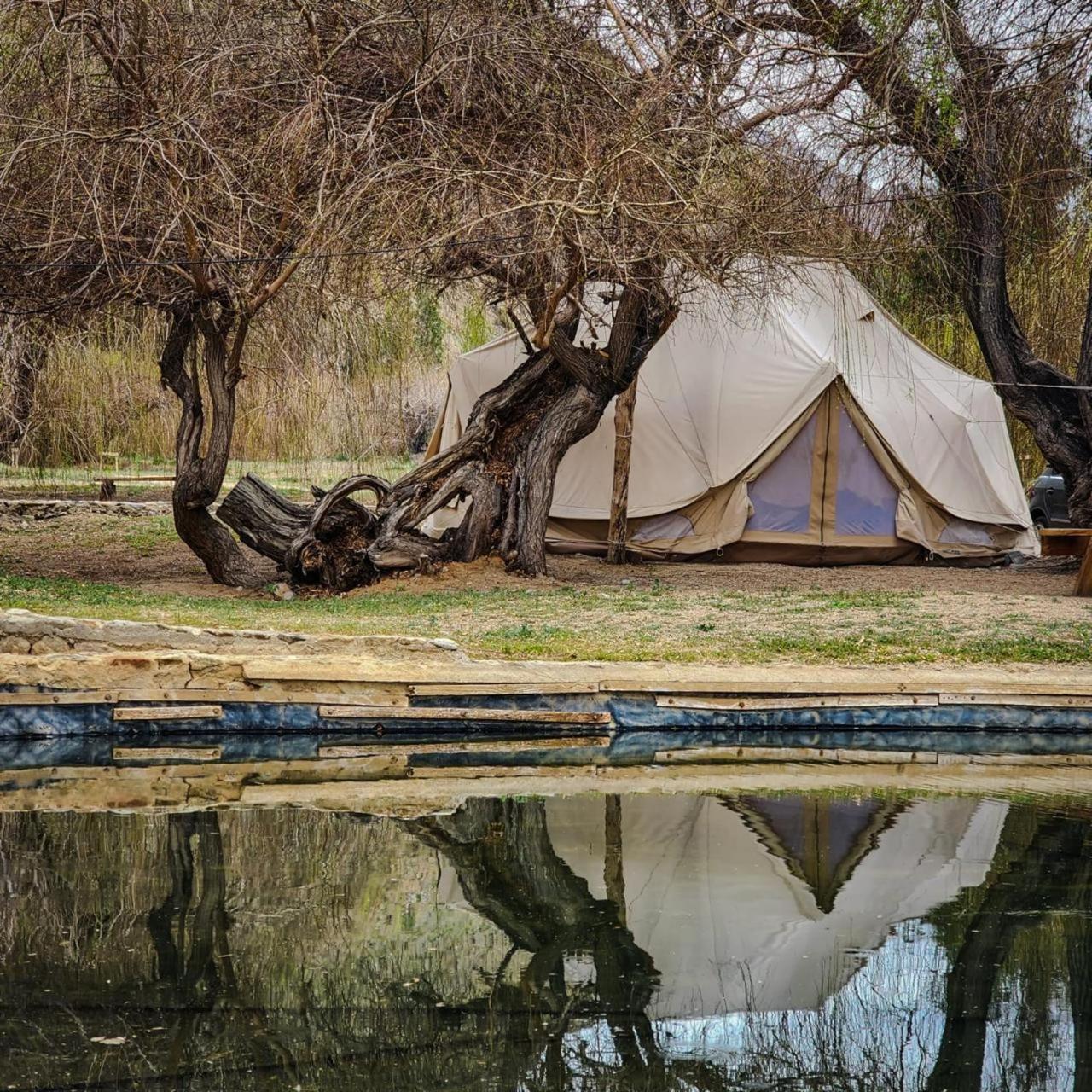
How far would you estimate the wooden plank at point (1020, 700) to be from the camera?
8141mm

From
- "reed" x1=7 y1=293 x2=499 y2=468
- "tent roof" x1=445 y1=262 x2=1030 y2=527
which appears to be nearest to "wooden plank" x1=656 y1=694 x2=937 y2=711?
"reed" x1=7 y1=293 x2=499 y2=468

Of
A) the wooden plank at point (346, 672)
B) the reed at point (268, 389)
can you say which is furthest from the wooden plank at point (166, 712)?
the reed at point (268, 389)

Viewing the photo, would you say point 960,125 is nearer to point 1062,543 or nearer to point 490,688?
point 1062,543

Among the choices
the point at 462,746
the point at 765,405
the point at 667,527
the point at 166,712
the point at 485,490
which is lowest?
the point at 462,746

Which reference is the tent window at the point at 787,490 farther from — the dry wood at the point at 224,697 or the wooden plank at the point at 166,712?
the wooden plank at the point at 166,712

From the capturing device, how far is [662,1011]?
4535mm

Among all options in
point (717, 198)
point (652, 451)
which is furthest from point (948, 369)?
point (717, 198)

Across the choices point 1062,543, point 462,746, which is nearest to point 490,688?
point 462,746

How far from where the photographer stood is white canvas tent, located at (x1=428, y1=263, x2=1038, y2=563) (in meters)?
14.1

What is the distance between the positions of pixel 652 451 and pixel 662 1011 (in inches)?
404

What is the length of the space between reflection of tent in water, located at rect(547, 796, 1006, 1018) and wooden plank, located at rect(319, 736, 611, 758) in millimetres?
923

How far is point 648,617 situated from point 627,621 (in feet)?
0.85

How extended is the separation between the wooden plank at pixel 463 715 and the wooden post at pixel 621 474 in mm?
6097

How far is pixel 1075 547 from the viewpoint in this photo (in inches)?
481
